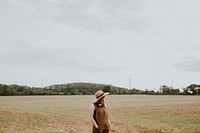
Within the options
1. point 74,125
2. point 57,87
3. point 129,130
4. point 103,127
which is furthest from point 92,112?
point 57,87

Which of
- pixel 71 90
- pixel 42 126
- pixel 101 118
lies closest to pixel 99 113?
pixel 101 118

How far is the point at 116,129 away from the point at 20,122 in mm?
6511

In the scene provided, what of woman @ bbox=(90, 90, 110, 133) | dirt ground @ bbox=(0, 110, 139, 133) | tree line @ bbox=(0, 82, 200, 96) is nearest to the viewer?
woman @ bbox=(90, 90, 110, 133)

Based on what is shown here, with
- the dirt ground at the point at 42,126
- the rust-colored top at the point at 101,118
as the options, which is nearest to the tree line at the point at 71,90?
the dirt ground at the point at 42,126


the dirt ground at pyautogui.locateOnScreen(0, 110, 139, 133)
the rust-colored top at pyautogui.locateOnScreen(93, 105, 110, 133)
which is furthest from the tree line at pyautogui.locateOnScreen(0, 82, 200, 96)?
the rust-colored top at pyautogui.locateOnScreen(93, 105, 110, 133)

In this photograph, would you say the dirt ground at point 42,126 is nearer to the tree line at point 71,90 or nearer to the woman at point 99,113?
the woman at point 99,113

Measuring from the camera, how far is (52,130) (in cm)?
1514

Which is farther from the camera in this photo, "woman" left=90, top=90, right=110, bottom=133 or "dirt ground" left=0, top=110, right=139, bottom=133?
"dirt ground" left=0, top=110, right=139, bottom=133

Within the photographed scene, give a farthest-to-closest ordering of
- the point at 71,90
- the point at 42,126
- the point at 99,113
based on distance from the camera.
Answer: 1. the point at 71,90
2. the point at 42,126
3. the point at 99,113

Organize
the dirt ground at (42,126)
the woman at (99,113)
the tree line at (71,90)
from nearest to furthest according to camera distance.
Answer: the woman at (99,113), the dirt ground at (42,126), the tree line at (71,90)

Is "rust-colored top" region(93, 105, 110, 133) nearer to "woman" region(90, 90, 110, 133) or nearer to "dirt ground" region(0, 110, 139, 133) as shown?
"woman" region(90, 90, 110, 133)

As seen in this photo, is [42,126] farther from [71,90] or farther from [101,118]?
[71,90]

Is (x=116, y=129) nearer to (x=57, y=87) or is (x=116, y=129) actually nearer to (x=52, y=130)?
(x=52, y=130)

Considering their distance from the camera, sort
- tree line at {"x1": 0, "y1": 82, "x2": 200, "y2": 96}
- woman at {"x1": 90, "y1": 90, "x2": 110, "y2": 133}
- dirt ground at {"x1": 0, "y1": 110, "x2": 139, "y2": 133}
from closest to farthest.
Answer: woman at {"x1": 90, "y1": 90, "x2": 110, "y2": 133} < dirt ground at {"x1": 0, "y1": 110, "x2": 139, "y2": 133} < tree line at {"x1": 0, "y1": 82, "x2": 200, "y2": 96}
